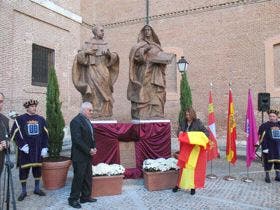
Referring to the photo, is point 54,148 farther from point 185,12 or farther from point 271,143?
point 185,12

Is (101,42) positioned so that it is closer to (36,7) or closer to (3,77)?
(3,77)

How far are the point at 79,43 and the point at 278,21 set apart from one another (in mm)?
9605

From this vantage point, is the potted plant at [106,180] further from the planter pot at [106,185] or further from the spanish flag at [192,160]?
the spanish flag at [192,160]

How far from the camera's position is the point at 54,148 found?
765 centimetres

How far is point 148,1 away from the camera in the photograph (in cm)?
1769

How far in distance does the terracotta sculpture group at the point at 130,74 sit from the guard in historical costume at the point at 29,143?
4.29 feet

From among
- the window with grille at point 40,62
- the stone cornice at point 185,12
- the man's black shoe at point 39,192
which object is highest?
the stone cornice at point 185,12

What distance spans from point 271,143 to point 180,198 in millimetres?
2937

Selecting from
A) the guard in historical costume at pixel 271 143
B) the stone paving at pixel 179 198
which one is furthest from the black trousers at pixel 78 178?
the guard in historical costume at pixel 271 143

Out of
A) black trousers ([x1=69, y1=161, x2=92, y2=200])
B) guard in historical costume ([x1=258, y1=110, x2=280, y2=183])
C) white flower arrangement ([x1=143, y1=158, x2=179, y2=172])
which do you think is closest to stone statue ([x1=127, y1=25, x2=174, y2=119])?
white flower arrangement ([x1=143, y1=158, x2=179, y2=172])

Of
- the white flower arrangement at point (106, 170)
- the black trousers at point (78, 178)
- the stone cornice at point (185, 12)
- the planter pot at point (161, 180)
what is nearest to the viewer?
the black trousers at point (78, 178)

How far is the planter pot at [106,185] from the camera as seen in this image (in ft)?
20.6

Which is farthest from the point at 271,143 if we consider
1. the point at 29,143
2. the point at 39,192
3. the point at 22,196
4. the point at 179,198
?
the point at 22,196

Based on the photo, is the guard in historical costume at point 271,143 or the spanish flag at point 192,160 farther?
the guard in historical costume at point 271,143
